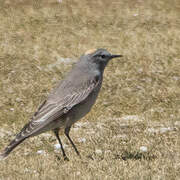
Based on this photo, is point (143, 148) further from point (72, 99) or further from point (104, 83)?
point (104, 83)

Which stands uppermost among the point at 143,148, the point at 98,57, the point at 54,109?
the point at 98,57

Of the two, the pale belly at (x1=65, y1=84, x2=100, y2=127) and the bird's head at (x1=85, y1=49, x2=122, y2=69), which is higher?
the bird's head at (x1=85, y1=49, x2=122, y2=69)

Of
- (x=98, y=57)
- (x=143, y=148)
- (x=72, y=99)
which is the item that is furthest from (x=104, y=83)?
(x=72, y=99)

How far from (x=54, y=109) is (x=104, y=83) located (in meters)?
8.88

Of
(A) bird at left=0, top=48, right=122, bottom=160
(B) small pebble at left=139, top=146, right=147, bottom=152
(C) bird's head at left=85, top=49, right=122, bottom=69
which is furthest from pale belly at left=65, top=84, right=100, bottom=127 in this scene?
(B) small pebble at left=139, top=146, right=147, bottom=152

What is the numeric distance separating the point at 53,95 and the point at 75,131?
356cm

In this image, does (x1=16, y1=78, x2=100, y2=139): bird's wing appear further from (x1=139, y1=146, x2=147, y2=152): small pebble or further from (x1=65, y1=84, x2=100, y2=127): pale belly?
(x1=139, y1=146, x2=147, y2=152): small pebble

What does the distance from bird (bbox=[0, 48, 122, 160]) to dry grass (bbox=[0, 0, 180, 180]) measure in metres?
A: 0.74

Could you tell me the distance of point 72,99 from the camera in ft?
34.0

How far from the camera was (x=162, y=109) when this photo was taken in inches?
660

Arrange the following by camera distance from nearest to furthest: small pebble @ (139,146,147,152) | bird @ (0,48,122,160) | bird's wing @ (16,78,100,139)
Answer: bird's wing @ (16,78,100,139) → bird @ (0,48,122,160) → small pebble @ (139,146,147,152)

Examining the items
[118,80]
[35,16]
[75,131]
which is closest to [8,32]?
[35,16]

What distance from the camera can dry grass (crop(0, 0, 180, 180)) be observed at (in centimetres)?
942

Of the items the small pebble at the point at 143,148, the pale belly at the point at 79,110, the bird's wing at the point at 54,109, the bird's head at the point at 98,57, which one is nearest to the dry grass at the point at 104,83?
the small pebble at the point at 143,148
